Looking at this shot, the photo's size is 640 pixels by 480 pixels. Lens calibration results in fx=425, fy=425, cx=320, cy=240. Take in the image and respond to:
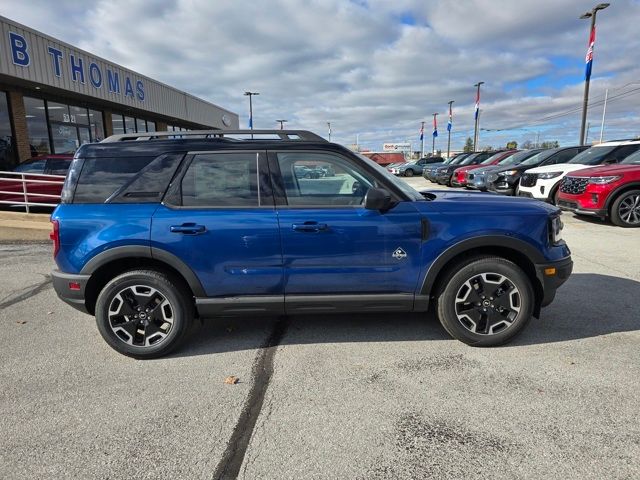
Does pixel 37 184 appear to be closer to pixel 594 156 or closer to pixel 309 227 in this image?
pixel 309 227

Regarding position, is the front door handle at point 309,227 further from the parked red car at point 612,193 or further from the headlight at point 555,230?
the parked red car at point 612,193

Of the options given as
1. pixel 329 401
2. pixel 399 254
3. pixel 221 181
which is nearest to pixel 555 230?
pixel 399 254

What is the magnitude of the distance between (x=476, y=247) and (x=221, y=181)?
2.16m

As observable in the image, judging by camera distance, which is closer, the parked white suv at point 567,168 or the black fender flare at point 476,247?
the black fender flare at point 476,247

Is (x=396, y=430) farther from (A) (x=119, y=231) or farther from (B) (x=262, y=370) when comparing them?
(A) (x=119, y=231)

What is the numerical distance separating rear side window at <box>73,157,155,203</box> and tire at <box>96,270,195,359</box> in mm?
695

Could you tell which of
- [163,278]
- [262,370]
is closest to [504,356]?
[262,370]

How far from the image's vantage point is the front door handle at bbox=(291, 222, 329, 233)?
11.0 feet

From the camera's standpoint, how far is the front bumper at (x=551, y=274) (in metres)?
3.50

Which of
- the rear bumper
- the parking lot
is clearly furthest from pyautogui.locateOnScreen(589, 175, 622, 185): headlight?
the rear bumper

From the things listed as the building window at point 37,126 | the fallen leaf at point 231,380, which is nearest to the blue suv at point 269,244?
the fallen leaf at point 231,380

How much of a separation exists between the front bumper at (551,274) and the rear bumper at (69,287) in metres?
3.70

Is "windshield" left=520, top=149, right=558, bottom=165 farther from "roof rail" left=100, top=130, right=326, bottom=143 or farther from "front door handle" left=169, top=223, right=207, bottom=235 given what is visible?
"front door handle" left=169, top=223, right=207, bottom=235

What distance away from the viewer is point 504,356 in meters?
3.43
